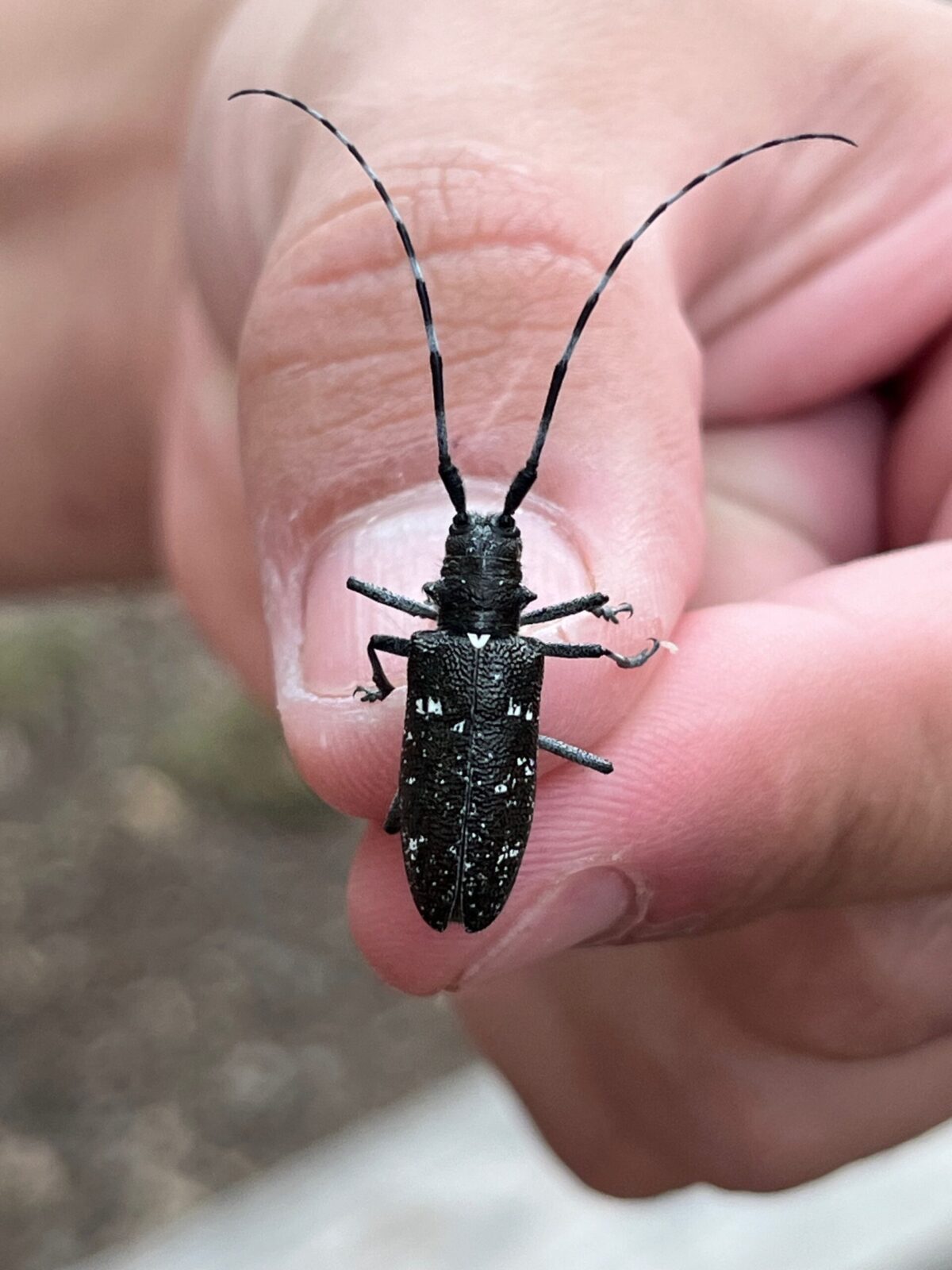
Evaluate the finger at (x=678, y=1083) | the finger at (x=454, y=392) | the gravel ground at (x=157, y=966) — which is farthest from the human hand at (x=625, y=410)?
the gravel ground at (x=157, y=966)

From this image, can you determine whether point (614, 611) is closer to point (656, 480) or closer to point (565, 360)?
point (656, 480)

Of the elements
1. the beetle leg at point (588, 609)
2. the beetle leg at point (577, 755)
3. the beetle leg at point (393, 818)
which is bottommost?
the beetle leg at point (393, 818)

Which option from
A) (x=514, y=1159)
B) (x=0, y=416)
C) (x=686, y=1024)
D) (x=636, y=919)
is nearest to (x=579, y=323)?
(x=636, y=919)

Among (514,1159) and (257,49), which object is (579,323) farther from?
(514,1159)

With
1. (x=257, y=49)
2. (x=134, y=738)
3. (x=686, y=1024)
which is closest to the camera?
(x=257, y=49)

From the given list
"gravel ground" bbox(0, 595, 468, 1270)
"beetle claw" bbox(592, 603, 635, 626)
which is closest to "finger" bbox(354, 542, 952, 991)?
"beetle claw" bbox(592, 603, 635, 626)

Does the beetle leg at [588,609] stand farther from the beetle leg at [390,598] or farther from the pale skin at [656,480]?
the beetle leg at [390,598]
